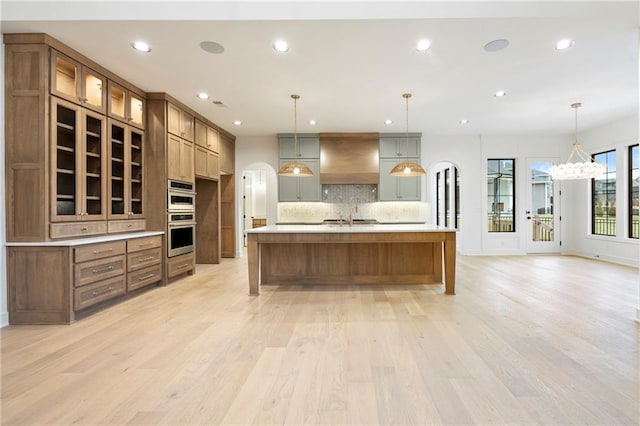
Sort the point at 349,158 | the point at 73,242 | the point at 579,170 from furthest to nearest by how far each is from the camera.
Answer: the point at 349,158
the point at 579,170
the point at 73,242

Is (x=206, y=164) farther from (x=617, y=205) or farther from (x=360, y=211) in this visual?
(x=617, y=205)

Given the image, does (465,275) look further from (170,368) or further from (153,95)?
(153,95)

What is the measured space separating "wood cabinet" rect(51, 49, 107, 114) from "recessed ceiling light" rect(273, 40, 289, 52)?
7.16 ft

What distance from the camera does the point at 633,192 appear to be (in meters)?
6.40

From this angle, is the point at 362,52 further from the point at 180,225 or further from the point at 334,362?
the point at 180,225

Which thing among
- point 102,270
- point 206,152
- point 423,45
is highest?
point 423,45

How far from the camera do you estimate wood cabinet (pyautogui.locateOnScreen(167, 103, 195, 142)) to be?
5.13m

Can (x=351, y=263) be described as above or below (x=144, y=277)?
above

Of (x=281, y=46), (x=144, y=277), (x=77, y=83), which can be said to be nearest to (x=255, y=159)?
(x=144, y=277)

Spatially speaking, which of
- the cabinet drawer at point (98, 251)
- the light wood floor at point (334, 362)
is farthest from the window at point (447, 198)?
the cabinet drawer at point (98, 251)

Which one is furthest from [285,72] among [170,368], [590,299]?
[590,299]

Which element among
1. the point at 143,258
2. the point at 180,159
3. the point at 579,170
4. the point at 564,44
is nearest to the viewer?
the point at 564,44

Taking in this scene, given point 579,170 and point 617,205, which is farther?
point 617,205

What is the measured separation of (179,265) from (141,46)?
124 inches
